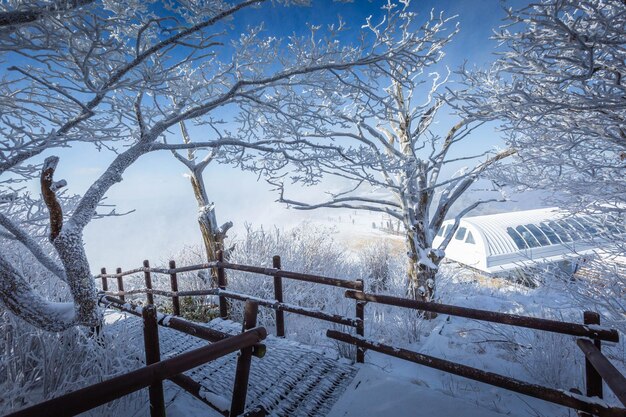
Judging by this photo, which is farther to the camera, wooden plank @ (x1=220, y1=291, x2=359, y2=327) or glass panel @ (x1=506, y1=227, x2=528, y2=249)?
glass panel @ (x1=506, y1=227, x2=528, y2=249)

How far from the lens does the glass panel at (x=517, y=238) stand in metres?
14.4

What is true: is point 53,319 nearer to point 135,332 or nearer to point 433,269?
point 135,332

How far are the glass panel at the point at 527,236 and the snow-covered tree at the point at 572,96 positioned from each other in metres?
11.4

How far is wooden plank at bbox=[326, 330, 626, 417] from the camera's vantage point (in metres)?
1.97

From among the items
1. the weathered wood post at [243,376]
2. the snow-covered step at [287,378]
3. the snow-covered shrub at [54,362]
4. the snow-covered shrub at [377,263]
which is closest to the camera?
the weathered wood post at [243,376]

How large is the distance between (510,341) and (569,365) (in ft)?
2.56

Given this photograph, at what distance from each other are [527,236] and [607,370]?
16.4 metres

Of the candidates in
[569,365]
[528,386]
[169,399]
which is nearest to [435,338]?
[569,365]

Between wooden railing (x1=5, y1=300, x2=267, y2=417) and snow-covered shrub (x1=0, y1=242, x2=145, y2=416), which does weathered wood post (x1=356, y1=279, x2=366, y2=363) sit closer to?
wooden railing (x1=5, y1=300, x2=267, y2=417)

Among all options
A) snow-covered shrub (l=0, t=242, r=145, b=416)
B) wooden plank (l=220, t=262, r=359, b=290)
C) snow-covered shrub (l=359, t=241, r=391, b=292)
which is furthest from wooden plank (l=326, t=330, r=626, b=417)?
snow-covered shrub (l=359, t=241, r=391, b=292)

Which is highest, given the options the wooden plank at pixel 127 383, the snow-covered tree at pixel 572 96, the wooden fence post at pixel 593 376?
the snow-covered tree at pixel 572 96

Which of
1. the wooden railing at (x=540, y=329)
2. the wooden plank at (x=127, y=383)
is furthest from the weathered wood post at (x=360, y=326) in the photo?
the wooden plank at (x=127, y=383)

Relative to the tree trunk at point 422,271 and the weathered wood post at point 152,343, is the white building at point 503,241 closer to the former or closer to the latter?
the tree trunk at point 422,271

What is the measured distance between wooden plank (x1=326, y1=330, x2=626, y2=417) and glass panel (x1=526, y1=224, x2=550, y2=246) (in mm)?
15868
